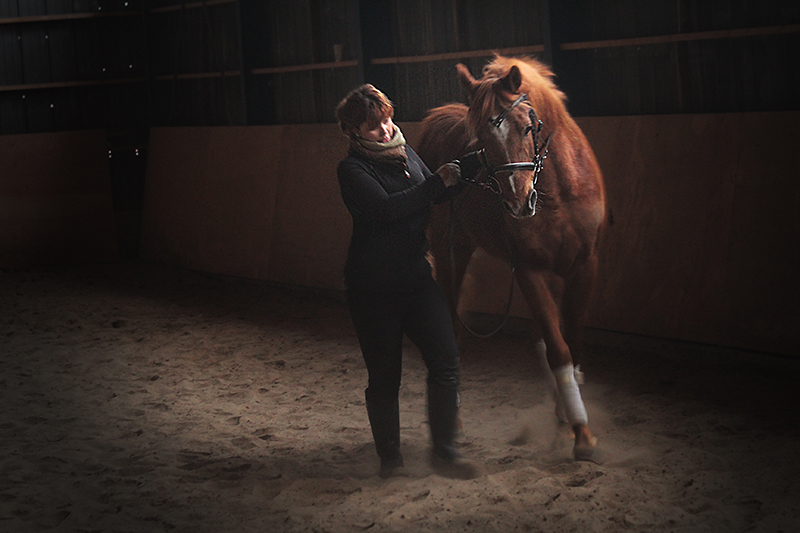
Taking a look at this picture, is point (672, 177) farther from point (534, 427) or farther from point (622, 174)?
point (534, 427)

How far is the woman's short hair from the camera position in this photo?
293cm

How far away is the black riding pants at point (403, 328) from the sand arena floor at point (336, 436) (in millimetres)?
443

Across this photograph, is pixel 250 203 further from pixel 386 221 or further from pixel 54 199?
pixel 386 221

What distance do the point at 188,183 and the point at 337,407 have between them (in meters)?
4.53

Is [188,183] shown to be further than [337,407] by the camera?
Yes

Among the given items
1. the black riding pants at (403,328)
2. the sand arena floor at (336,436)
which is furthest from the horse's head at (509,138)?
the sand arena floor at (336,436)

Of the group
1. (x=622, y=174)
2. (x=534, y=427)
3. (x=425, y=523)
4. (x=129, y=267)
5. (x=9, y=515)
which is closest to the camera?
(x=425, y=523)

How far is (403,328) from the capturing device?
311cm

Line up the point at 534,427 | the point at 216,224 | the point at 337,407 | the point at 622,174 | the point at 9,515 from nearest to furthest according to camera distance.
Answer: the point at 9,515
the point at 534,427
the point at 337,407
the point at 622,174
the point at 216,224

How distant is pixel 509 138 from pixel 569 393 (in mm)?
1051

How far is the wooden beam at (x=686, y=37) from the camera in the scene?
4403 millimetres

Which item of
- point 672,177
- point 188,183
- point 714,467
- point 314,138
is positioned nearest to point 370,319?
point 714,467

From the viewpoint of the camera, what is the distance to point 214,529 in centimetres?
277

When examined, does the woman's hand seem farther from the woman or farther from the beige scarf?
the beige scarf
